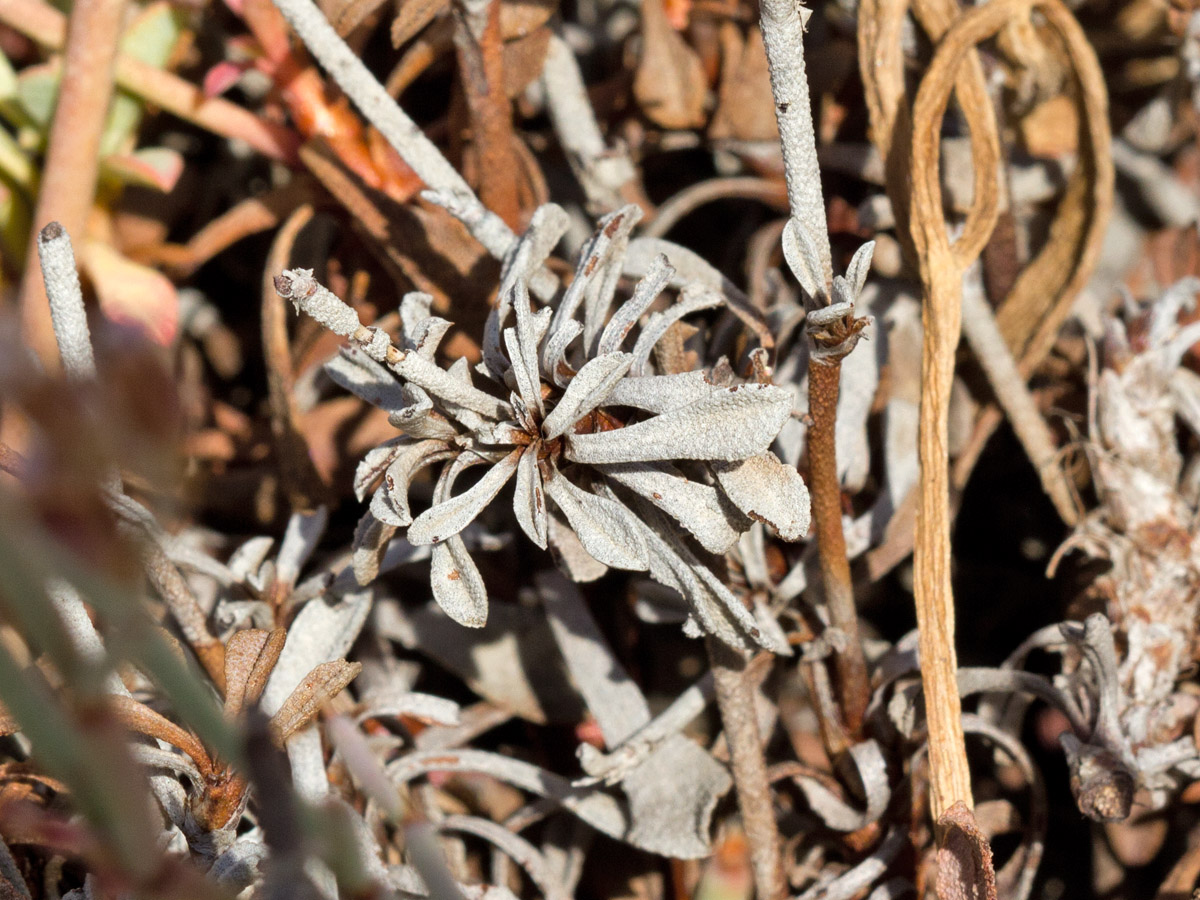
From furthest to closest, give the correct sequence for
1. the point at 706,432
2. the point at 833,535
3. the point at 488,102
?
the point at 488,102 < the point at 833,535 < the point at 706,432

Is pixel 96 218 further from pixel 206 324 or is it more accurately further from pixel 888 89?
pixel 888 89

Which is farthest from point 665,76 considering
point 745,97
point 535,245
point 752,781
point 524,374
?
point 752,781

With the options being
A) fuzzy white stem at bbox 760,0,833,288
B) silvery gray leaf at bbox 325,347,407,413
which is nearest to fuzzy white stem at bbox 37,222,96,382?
silvery gray leaf at bbox 325,347,407,413

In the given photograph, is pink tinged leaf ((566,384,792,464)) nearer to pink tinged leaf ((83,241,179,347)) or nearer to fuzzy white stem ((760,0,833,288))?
fuzzy white stem ((760,0,833,288))

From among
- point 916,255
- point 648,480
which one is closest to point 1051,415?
point 916,255

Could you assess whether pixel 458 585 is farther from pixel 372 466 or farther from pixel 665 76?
pixel 665 76

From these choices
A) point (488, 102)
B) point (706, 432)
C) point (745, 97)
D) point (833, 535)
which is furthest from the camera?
point (745, 97)

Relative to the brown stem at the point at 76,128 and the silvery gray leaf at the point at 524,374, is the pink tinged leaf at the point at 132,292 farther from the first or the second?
the silvery gray leaf at the point at 524,374
